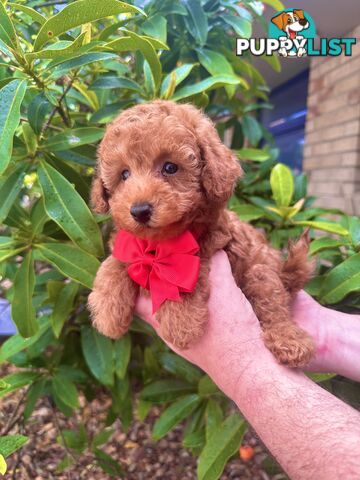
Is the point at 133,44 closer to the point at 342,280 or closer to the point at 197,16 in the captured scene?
the point at 197,16

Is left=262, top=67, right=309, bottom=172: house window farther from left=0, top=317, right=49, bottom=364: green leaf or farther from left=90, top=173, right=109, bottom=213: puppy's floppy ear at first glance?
left=0, top=317, right=49, bottom=364: green leaf

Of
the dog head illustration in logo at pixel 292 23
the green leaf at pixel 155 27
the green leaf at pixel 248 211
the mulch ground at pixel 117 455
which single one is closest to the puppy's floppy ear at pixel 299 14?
the dog head illustration in logo at pixel 292 23

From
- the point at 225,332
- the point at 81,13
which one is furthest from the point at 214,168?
the point at 81,13

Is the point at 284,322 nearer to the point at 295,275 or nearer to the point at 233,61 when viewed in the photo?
the point at 295,275

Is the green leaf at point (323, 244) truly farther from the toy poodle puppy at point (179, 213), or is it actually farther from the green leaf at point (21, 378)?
the green leaf at point (21, 378)

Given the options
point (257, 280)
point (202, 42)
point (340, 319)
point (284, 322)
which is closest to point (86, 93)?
point (202, 42)

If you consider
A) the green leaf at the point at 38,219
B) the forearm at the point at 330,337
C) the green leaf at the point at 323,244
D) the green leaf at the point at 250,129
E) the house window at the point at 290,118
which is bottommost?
the forearm at the point at 330,337

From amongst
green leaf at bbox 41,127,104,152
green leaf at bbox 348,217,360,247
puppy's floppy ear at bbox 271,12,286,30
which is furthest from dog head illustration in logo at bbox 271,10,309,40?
green leaf at bbox 41,127,104,152
